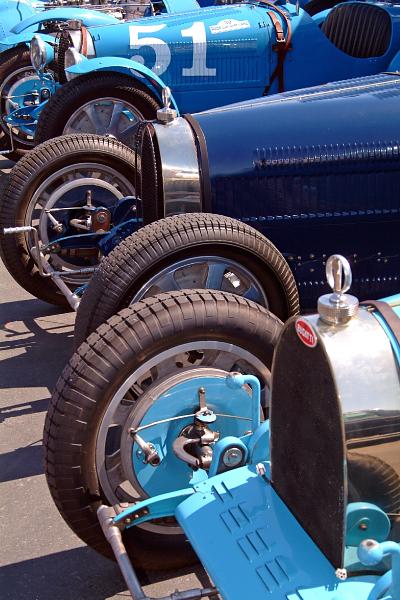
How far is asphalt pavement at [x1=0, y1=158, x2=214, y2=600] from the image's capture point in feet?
9.26

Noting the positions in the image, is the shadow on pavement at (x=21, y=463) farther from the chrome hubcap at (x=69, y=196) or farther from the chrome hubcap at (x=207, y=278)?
the chrome hubcap at (x=69, y=196)

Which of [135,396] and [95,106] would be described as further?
[95,106]

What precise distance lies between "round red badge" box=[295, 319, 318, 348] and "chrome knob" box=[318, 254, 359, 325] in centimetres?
4

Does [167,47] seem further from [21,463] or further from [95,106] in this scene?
[21,463]

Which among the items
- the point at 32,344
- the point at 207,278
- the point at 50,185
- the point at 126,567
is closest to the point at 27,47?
the point at 50,185

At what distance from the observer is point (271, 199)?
3.59m

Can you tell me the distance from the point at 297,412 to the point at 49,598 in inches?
49.3

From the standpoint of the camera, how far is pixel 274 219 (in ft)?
11.8

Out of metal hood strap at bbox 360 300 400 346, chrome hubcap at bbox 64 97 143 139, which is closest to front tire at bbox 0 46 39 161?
chrome hubcap at bbox 64 97 143 139

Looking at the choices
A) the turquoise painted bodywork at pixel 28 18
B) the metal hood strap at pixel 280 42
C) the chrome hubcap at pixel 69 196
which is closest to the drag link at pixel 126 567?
the chrome hubcap at pixel 69 196

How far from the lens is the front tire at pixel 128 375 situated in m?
2.55

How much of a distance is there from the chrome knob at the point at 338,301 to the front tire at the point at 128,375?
0.82 meters

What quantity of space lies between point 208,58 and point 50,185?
7.62ft

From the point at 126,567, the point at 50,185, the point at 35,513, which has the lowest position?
the point at 35,513
